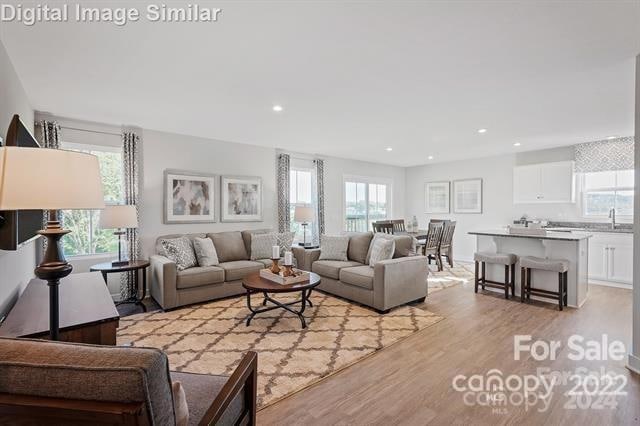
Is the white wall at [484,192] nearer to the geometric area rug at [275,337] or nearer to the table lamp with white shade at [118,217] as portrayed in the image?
the geometric area rug at [275,337]

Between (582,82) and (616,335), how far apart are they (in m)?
2.52

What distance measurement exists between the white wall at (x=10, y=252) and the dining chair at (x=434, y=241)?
5596mm

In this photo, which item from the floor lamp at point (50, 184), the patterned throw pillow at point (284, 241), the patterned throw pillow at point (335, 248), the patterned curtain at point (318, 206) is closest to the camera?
the floor lamp at point (50, 184)

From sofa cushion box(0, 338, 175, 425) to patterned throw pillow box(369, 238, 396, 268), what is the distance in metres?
3.53

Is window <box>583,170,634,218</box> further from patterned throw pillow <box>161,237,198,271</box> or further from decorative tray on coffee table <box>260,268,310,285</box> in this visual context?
patterned throw pillow <box>161,237,198,271</box>

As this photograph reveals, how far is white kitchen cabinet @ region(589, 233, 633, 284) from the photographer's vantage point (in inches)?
193

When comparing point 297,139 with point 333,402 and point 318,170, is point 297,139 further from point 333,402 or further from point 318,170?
point 333,402

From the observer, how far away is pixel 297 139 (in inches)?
208

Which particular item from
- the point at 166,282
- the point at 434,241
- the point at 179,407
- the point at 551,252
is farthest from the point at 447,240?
the point at 179,407

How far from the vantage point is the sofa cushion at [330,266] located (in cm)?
439

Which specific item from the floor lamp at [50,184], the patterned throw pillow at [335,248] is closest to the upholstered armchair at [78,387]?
the floor lamp at [50,184]

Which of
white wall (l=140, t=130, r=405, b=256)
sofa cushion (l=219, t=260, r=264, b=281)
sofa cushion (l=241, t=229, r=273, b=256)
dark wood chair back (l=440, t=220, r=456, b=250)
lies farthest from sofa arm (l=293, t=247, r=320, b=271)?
dark wood chair back (l=440, t=220, r=456, b=250)

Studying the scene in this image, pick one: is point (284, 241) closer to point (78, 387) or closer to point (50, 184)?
point (50, 184)

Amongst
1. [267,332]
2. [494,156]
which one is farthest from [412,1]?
[494,156]
